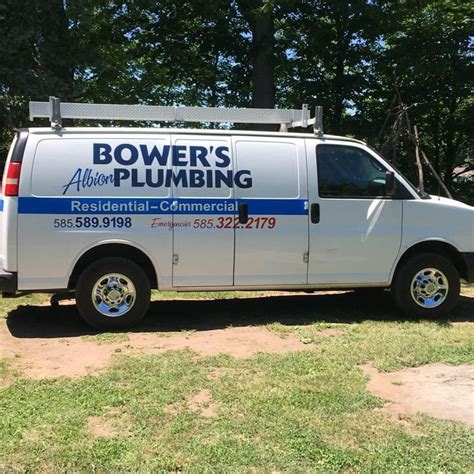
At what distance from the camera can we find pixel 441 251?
7.14 metres

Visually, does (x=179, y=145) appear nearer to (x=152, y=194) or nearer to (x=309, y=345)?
(x=152, y=194)

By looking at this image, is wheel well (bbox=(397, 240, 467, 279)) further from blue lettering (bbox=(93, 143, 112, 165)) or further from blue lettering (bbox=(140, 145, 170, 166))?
blue lettering (bbox=(93, 143, 112, 165))

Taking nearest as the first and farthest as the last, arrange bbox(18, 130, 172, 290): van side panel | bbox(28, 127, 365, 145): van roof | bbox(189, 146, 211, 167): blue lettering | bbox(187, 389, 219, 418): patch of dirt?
bbox(187, 389, 219, 418): patch of dirt, bbox(18, 130, 172, 290): van side panel, bbox(28, 127, 365, 145): van roof, bbox(189, 146, 211, 167): blue lettering

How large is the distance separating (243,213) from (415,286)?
2230mm

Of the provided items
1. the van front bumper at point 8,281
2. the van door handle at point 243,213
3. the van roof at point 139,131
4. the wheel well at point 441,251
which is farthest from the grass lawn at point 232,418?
the van roof at point 139,131

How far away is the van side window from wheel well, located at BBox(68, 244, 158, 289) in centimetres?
209

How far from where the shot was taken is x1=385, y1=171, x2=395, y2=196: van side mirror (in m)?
6.79

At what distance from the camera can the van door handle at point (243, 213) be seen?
6465mm

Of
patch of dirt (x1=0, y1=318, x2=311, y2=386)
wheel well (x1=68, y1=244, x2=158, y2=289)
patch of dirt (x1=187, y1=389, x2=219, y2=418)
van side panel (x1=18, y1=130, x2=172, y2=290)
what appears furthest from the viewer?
wheel well (x1=68, y1=244, x2=158, y2=289)

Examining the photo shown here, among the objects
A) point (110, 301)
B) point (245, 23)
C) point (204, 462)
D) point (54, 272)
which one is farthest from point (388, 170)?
point (245, 23)

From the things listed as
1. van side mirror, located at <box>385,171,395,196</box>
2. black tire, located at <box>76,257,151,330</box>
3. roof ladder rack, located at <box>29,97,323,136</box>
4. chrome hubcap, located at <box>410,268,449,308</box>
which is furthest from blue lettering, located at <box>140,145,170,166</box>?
chrome hubcap, located at <box>410,268,449,308</box>

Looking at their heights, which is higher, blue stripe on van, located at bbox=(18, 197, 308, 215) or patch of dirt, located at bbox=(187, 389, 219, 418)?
blue stripe on van, located at bbox=(18, 197, 308, 215)

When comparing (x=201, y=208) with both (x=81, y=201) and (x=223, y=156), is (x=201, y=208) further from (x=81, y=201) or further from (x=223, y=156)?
(x=81, y=201)

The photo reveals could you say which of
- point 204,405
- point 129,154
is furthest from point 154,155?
point 204,405
